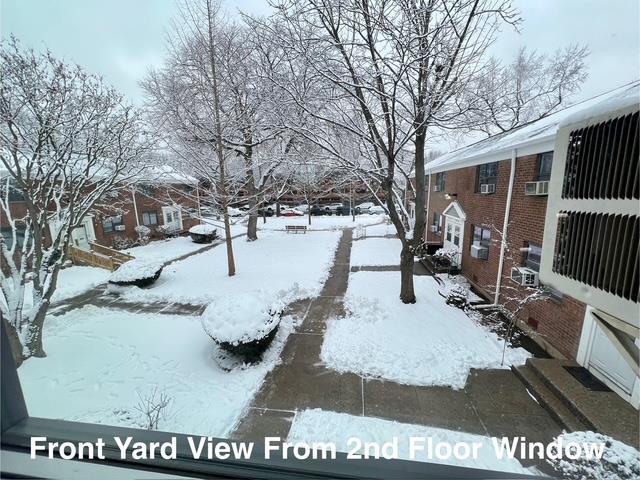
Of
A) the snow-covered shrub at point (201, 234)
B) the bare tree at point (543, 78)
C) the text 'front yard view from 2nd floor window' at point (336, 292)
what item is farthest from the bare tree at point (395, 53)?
the snow-covered shrub at point (201, 234)

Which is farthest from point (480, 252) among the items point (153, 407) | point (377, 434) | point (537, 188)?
point (153, 407)

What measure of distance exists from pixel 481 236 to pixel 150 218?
1809cm

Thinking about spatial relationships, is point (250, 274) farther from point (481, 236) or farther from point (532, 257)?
point (532, 257)

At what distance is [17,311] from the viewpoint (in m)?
4.85

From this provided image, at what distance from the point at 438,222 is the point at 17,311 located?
14341 millimetres

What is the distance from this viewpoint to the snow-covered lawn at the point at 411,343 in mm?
5078

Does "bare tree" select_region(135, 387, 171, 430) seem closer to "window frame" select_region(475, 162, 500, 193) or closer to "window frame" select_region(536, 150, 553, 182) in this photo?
"window frame" select_region(536, 150, 553, 182)

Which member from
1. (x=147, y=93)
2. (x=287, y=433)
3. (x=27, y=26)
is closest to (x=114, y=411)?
(x=287, y=433)

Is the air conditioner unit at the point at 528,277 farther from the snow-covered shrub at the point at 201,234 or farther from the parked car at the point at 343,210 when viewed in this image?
the parked car at the point at 343,210

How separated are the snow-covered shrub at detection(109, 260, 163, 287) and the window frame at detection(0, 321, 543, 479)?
9603 millimetres

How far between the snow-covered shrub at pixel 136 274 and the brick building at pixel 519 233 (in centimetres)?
1037

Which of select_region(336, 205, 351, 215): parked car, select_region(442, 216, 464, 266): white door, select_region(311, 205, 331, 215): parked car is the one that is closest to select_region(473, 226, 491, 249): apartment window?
select_region(442, 216, 464, 266): white door

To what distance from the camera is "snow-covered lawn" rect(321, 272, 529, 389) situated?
16.7 ft

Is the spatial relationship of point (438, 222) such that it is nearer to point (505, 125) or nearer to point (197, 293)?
point (505, 125)
